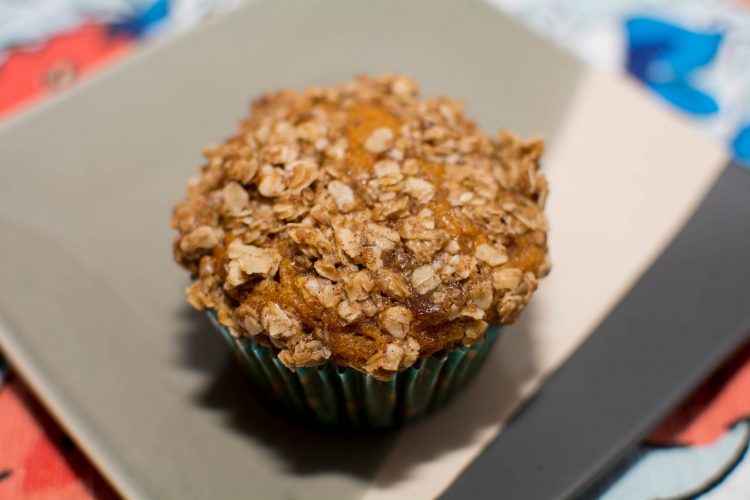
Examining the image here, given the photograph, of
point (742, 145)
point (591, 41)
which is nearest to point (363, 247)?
point (742, 145)

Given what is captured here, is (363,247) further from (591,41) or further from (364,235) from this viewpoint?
(591,41)

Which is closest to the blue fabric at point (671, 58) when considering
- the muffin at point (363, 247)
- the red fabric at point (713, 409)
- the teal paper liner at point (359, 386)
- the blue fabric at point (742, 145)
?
the blue fabric at point (742, 145)

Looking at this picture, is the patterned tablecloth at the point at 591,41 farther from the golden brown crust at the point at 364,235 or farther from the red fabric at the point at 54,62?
the golden brown crust at the point at 364,235

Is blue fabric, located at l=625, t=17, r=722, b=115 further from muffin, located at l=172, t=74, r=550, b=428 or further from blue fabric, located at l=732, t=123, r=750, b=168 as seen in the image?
muffin, located at l=172, t=74, r=550, b=428

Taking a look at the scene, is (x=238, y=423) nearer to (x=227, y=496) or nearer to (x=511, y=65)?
(x=227, y=496)

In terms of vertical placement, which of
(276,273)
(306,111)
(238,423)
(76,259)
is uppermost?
(306,111)

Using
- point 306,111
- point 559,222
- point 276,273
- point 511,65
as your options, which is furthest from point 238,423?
point 511,65

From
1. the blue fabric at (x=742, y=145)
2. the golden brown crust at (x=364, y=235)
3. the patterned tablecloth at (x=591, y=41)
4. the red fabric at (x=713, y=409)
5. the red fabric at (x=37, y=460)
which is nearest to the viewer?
the golden brown crust at (x=364, y=235)

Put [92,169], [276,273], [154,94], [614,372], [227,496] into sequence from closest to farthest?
[276,273]
[227,496]
[614,372]
[92,169]
[154,94]
